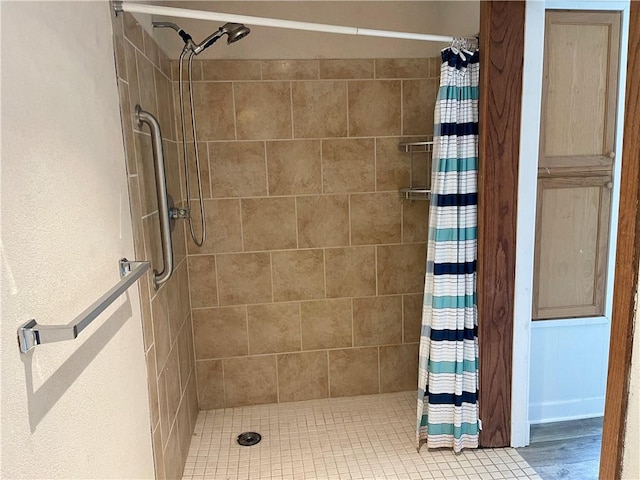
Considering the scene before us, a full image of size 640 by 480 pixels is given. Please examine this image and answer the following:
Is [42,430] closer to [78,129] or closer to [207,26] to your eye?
[78,129]

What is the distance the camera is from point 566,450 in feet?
7.20

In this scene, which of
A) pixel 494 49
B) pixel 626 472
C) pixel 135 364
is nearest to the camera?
pixel 626 472

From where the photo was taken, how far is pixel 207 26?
2.43m

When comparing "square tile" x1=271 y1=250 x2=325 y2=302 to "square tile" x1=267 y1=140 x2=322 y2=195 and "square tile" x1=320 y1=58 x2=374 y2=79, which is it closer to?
"square tile" x1=267 y1=140 x2=322 y2=195

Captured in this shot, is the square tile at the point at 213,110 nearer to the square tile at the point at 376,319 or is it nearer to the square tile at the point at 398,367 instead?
the square tile at the point at 376,319

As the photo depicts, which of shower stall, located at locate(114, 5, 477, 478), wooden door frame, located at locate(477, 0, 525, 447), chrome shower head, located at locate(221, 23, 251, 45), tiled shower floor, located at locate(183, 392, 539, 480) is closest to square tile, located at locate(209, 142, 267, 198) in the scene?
shower stall, located at locate(114, 5, 477, 478)

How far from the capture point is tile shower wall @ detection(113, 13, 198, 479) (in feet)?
5.26

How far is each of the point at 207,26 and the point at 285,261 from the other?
133 cm

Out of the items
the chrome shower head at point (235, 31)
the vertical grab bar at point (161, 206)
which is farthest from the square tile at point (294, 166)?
the vertical grab bar at point (161, 206)

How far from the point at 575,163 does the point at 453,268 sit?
83 cm

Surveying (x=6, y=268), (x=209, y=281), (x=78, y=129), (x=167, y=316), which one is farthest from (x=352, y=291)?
(x=6, y=268)

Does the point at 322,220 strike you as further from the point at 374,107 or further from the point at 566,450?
the point at 566,450

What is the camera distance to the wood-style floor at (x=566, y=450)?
2.04m

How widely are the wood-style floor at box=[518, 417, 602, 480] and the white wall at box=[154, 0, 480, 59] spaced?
82.0 inches
